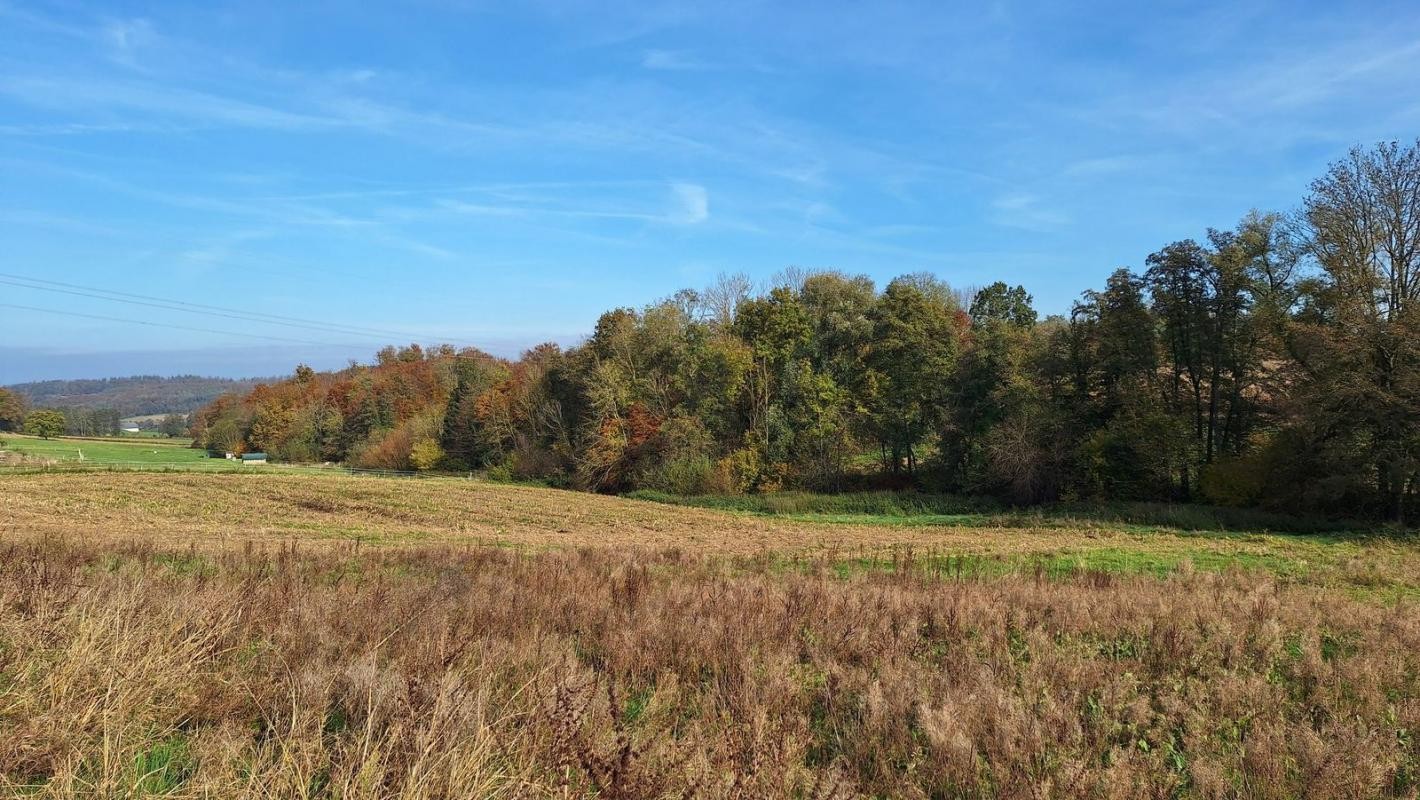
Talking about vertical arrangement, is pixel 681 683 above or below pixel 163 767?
below

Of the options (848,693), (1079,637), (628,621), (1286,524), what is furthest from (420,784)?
(1286,524)

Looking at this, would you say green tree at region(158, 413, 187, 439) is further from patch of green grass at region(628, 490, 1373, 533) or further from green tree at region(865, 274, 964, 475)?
green tree at region(865, 274, 964, 475)

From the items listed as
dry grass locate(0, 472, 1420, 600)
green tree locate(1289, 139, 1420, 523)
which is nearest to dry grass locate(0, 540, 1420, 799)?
dry grass locate(0, 472, 1420, 600)

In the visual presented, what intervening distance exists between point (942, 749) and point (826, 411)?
4322 centimetres

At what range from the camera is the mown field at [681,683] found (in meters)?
4.70

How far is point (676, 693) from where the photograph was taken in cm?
700

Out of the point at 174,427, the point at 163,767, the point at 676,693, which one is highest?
the point at 163,767

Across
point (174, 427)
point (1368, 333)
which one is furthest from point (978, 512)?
point (174, 427)

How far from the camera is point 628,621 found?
931 cm

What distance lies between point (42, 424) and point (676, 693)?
15059cm

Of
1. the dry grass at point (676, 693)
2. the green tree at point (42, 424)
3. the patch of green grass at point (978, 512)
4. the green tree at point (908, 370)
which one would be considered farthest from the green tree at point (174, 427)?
the dry grass at point (676, 693)

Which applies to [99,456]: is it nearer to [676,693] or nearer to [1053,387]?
[1053,387]

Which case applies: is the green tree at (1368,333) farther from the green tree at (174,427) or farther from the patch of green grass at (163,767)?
the green tree at (174,427)

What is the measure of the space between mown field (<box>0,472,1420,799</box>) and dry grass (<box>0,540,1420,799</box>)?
3 centimetres
